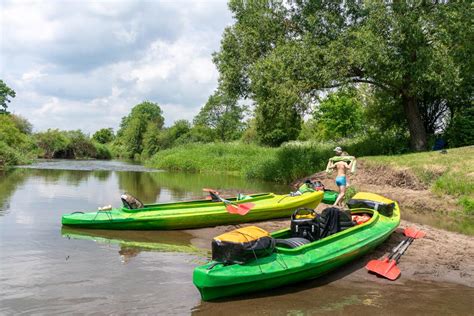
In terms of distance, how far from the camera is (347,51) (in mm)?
20656

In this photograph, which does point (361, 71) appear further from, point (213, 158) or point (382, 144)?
point (213, 158)

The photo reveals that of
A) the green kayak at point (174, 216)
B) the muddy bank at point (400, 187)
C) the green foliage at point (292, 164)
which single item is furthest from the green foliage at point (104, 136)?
the green kayak at point (174, 216)

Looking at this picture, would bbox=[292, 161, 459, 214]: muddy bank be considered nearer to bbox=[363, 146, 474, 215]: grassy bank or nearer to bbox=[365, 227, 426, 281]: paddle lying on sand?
bbox=[363, 146, 474, 215]: grassy bank

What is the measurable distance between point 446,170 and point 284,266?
12.8 metres

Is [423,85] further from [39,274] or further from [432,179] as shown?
[39,274]

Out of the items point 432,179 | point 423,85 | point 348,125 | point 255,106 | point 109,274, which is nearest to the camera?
point 109,274

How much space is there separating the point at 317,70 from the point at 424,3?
5.99 metres

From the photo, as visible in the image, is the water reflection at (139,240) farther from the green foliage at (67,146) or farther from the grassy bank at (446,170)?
the green foliage at (67,146)

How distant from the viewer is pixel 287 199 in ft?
40.7

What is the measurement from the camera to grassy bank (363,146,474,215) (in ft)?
50.4

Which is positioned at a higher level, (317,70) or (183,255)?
(317,70)

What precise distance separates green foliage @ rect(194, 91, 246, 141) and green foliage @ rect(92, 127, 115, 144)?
40481 mm

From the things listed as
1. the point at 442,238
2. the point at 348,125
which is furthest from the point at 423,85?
the point at 348,125

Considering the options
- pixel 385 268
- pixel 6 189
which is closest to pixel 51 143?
pixel 6 189
